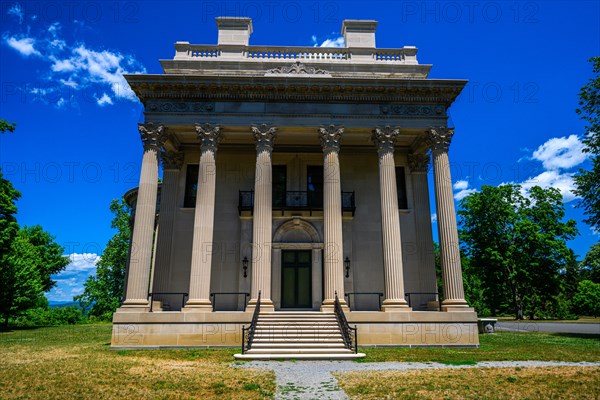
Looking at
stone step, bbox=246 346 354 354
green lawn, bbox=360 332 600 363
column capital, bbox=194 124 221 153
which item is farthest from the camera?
column capital, bbox=194 124 221 153

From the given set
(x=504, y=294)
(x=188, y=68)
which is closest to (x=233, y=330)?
(x=188, y=68)

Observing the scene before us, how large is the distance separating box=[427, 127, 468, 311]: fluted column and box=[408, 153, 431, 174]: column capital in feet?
9.78

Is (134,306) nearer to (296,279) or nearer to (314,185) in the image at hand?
(296,279)

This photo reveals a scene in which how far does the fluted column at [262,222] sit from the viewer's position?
1675 cm

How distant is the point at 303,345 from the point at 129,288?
8058mm

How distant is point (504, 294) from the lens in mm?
40594

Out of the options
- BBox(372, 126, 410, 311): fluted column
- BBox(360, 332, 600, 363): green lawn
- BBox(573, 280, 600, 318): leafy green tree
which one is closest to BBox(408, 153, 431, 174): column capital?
BBox(372, 126, 410, 311): fluted column

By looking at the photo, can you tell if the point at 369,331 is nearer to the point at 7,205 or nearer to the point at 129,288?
the point at 129,288

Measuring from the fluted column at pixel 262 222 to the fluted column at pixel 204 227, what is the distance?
195 cm

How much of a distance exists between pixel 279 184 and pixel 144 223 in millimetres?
7813

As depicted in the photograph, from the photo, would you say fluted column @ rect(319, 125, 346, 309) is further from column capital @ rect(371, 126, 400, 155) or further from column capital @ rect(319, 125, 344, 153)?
column capital @ rect(371, 126, 400, 155)

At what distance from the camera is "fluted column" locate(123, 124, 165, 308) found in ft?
54.1

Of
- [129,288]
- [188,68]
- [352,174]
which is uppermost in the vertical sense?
[188,68]

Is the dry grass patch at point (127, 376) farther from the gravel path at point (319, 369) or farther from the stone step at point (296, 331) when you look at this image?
the stone step at point (296, 331)
